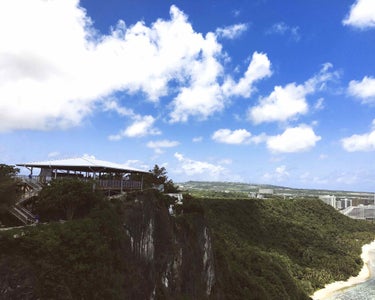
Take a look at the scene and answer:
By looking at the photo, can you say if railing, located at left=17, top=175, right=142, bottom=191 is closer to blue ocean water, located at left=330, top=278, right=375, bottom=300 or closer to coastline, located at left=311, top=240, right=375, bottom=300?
coastline, located at left=311, top=240, right=375, bottom=300

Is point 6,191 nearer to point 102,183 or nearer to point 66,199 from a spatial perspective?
point 66,199

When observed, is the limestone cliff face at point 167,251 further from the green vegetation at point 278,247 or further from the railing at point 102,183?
the green vegetation at point 278,247

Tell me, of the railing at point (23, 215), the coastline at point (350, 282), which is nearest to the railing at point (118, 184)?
the railing at point (23, 215)

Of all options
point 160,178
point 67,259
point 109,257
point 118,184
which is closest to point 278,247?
point 160,178

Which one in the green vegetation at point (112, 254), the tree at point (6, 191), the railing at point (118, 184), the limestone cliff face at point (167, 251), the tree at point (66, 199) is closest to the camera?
the green vegetation at point (112, 254)

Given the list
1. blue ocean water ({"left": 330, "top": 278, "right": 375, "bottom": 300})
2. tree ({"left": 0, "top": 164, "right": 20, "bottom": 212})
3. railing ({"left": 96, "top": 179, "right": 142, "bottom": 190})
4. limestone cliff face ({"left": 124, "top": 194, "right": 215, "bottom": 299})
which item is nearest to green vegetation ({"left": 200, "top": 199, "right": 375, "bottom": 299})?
blue ocean water ({"left": 330, "top": 278, "right": 375, "bottom": 300})

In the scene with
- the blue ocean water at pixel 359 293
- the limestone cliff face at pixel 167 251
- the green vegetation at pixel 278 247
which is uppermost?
the limestone cliff face at pixel 167 251

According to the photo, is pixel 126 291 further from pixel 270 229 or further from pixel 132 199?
pixel 270 229
